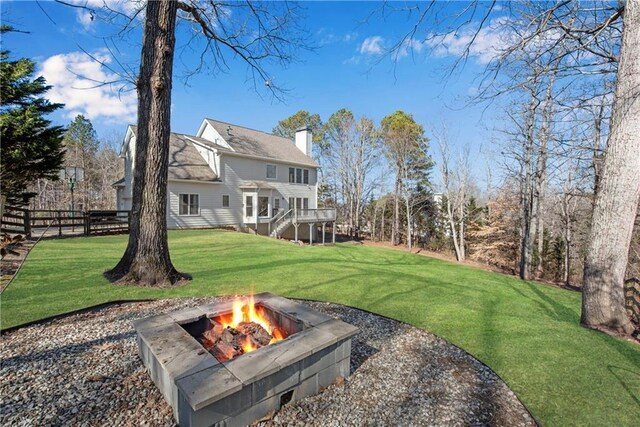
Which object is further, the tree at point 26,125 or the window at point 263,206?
the window at point 263,206

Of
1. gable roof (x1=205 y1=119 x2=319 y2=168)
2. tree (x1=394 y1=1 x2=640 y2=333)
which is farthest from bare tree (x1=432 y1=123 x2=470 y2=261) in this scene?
tree (x1=394 y1=1 x2=640 y2=333)

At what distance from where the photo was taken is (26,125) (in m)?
12.0

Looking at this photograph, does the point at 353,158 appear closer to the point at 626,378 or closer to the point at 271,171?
the point at 271,171

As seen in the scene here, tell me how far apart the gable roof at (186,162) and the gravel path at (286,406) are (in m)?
14.2

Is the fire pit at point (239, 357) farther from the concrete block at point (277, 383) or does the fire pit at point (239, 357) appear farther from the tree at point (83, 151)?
the tree at point (83, 151)

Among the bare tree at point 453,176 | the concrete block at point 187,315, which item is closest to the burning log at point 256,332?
the concrete block at point 187,315

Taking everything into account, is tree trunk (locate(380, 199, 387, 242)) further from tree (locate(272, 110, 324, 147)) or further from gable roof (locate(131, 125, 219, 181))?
gable roof (locate(131, 125, 219, 181))

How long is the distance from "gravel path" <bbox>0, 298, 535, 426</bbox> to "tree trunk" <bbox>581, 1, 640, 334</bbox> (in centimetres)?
289

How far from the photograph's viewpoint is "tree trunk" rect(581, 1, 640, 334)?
4238mm

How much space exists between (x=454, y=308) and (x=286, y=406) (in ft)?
12.7

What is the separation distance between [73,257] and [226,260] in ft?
13.9

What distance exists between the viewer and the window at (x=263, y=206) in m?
20.1

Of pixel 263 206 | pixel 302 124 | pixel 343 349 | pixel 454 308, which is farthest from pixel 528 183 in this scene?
pixel 302 124

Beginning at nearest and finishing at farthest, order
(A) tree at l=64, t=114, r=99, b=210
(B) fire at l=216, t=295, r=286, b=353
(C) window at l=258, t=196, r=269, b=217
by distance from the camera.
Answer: (B) fire at l=216, t=295, r=286, b=353 → (C) window at l=258, t=196, r=269, b=217 → (A) tree at l=64, t=114, r=99, b=210
